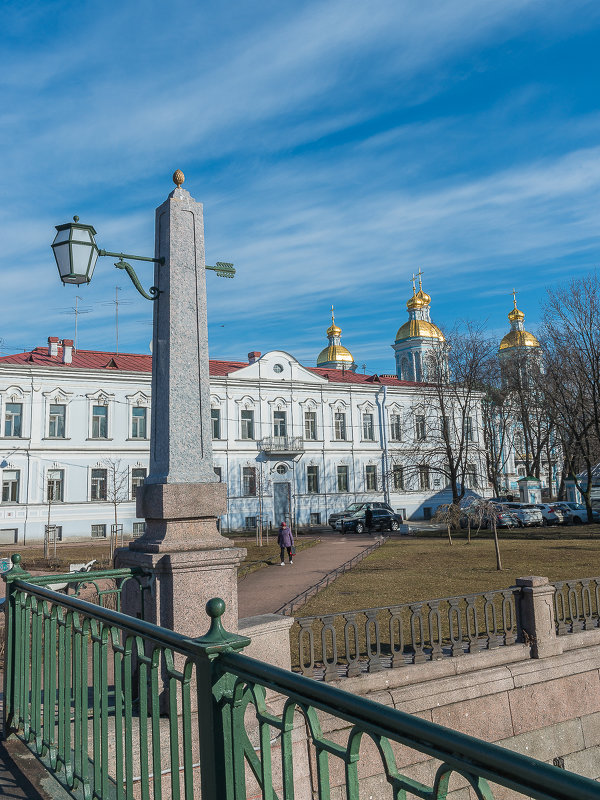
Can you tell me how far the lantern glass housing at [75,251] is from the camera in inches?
249

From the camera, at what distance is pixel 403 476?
42.0m

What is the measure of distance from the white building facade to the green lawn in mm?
14130

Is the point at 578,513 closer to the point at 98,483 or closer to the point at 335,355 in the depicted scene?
the point at 98,483

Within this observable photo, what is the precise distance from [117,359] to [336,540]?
16717 mm

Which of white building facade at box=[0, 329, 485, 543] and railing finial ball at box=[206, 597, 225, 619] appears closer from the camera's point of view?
railing finial ball at box=[206, 597, 225, 619]

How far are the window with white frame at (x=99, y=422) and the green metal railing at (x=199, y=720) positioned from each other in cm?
3004

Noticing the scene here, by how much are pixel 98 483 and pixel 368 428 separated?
55.4ft

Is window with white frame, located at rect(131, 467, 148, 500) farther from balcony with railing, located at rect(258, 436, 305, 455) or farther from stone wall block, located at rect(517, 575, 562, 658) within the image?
stone wall block, located at rect(517, 575, 562, 658)

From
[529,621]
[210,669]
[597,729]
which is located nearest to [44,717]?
[210,669]

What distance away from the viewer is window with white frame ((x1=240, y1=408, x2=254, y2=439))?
38.2 metres

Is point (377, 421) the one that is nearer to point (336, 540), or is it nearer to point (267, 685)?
point (336, 540)

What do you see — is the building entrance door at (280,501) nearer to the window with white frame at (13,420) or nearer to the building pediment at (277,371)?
the building pediment at (277,371)

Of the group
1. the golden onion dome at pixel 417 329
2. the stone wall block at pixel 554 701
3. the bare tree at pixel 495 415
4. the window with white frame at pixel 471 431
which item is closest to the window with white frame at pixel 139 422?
the bare tree at pixel 495 415

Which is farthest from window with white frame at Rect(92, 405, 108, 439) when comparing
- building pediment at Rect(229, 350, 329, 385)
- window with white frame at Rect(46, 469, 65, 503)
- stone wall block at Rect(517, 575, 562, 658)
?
stone wall block at Rect(517, 575, 562, 658)
